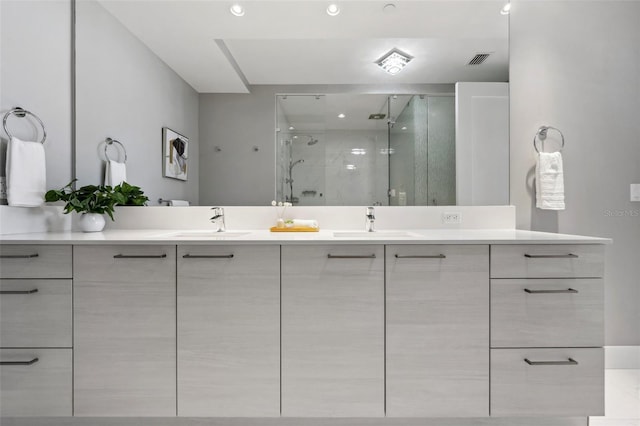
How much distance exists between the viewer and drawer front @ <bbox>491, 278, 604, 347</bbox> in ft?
4.52

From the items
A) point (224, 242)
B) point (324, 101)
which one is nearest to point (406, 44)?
point (324, 101)

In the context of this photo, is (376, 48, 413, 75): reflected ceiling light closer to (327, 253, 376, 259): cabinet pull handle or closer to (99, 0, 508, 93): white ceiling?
(99, 0, 508, 93): white ceiling

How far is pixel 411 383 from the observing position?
1.39m

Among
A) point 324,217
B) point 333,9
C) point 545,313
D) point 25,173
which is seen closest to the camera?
point 545,313

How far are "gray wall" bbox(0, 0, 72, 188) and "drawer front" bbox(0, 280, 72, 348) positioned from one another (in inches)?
27.4

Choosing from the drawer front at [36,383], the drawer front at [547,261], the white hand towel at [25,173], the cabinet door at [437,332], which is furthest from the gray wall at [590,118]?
the white hand towel at [25,173]

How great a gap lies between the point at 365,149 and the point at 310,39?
0.73 m

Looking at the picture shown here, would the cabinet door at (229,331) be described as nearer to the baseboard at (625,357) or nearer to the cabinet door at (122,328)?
the cabinet door at (122,328)

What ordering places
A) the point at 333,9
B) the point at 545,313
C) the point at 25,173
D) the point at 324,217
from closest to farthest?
the point at 545,313
the point at 25,173
the point at 333,9
the point at 324,217

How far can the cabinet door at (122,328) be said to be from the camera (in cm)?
139

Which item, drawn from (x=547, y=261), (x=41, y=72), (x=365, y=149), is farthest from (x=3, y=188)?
(x=547, y=261)

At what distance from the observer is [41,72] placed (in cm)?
177

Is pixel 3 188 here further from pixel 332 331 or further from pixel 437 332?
pixel 437 332

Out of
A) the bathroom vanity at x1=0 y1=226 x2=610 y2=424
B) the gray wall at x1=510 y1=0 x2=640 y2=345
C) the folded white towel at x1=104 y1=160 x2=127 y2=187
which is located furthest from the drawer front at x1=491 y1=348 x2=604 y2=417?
the folded white towel at x1=104 y1=160 x2=127 y2=187
